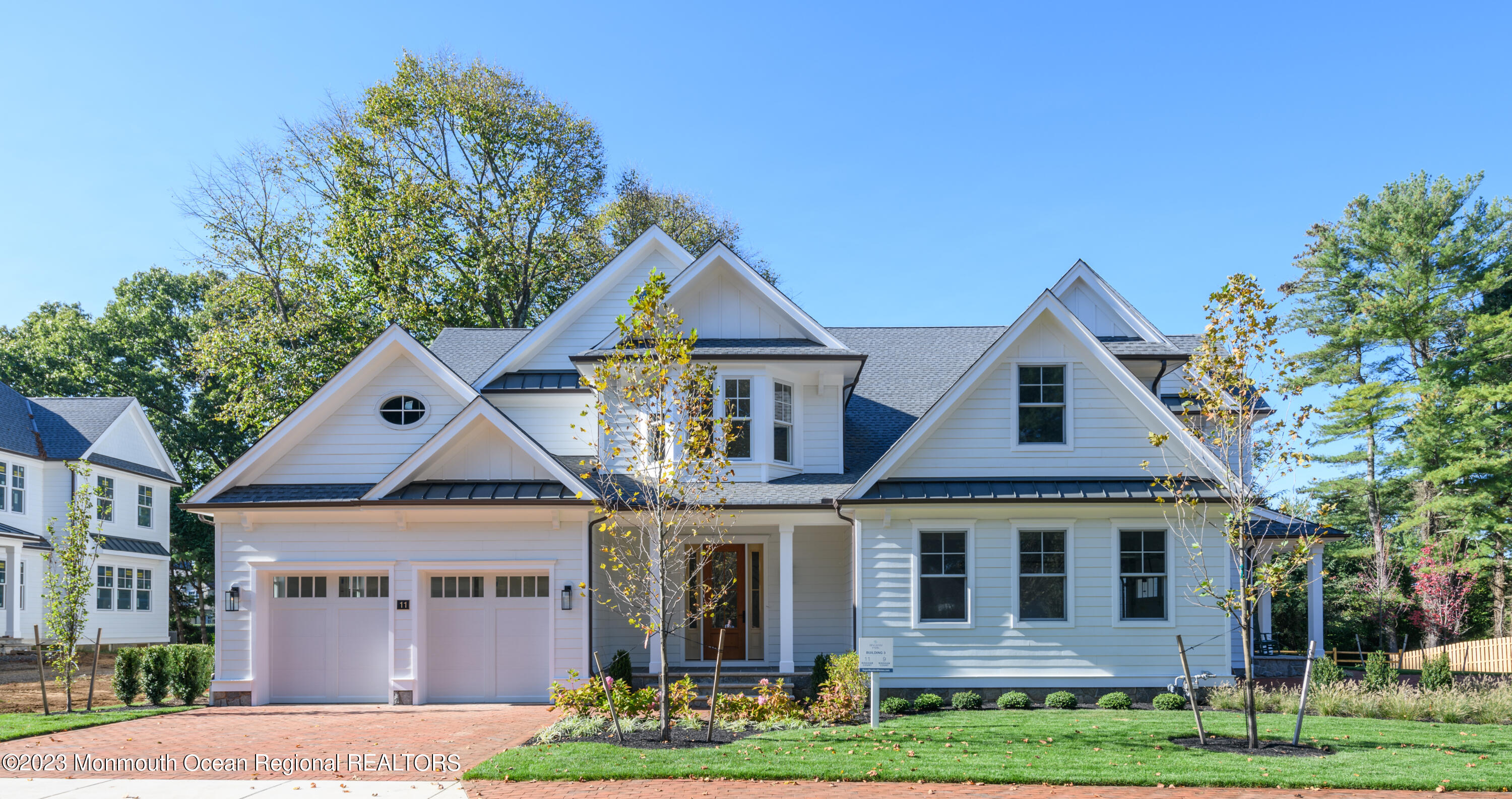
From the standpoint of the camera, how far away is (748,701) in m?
14.1

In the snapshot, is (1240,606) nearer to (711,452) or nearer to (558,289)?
(711,452)

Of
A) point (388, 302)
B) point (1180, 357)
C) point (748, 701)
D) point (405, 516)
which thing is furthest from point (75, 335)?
point (1180, 357)

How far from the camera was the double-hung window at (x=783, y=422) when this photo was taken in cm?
1819

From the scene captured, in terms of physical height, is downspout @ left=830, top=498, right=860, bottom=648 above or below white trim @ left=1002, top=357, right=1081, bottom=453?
below

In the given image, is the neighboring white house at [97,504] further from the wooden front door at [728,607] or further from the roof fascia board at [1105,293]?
the roof fascia board at [1105,293]

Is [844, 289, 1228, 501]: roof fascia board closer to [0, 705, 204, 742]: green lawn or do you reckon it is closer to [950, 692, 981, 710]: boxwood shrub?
[950, 692, 981, 710]: boxwood shrub

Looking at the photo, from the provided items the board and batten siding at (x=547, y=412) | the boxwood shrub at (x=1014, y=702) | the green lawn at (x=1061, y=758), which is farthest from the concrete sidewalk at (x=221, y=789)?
the board and batten siding at (x=547, y=412)

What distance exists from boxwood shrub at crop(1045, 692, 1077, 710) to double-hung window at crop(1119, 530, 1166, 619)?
1555 millimetres

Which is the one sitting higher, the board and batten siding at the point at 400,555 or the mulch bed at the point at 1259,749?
the board and batten siding at the point at 400,555

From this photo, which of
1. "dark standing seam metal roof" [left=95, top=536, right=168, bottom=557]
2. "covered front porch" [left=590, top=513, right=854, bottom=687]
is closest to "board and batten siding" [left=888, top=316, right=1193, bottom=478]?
"covered front porch" [left=590, top=513, right=854, bottom=687]

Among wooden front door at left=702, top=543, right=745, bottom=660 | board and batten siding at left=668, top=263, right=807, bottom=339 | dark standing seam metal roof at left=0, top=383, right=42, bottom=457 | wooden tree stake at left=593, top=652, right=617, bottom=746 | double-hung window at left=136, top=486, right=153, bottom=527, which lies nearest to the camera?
wooden tree stake at left=593, top=652, right=617, bottom=746

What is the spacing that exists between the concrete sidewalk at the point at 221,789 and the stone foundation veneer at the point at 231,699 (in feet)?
20.3

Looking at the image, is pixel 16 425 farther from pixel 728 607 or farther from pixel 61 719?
pixel 728 607

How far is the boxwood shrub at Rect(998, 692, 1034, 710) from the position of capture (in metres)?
15.4
